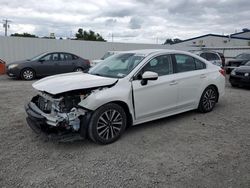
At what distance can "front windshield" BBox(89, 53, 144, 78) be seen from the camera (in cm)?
478

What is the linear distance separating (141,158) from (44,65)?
34.4ft

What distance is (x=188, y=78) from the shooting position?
5469mm

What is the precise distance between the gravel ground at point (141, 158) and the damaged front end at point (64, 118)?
29 cm

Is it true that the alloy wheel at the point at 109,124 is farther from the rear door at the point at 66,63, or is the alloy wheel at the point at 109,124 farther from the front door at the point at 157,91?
the rear door at the point at 66,63

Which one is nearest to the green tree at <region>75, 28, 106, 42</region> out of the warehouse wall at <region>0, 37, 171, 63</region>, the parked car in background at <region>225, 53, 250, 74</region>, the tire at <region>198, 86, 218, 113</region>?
the warehouse wall at <region>0, 37, 171, 63</region>

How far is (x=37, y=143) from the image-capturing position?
4363mm

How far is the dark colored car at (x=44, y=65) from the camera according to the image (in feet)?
41.0

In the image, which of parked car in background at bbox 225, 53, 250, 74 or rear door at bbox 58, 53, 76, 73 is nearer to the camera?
rear door at bbox 58, 53, 76, 73

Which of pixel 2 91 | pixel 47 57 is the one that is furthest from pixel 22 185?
pixel 47 57

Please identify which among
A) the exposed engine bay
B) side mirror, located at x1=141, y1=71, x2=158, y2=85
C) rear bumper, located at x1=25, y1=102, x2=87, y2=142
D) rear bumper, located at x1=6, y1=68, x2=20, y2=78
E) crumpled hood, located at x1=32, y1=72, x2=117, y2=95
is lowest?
rear bumper, located at x1=25, y1=102, x2=87, y2=142

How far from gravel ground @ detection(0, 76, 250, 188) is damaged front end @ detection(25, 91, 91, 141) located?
0.29 m

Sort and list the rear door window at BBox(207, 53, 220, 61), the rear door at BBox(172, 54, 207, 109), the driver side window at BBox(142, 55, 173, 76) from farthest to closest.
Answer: the rear door window at BBox(207, 53, 220, 61) < the rear door at BBox(172, 54, 207, 109) < the driver side window at BBox(142, 55, 173, 76)

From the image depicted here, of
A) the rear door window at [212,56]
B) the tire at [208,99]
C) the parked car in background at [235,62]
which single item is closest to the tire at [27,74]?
the tire at [208,99]

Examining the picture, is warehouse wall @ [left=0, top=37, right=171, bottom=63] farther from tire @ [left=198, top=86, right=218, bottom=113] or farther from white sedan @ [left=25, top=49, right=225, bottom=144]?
tire @ [left=198, top=86, right=218, bottom=113]
